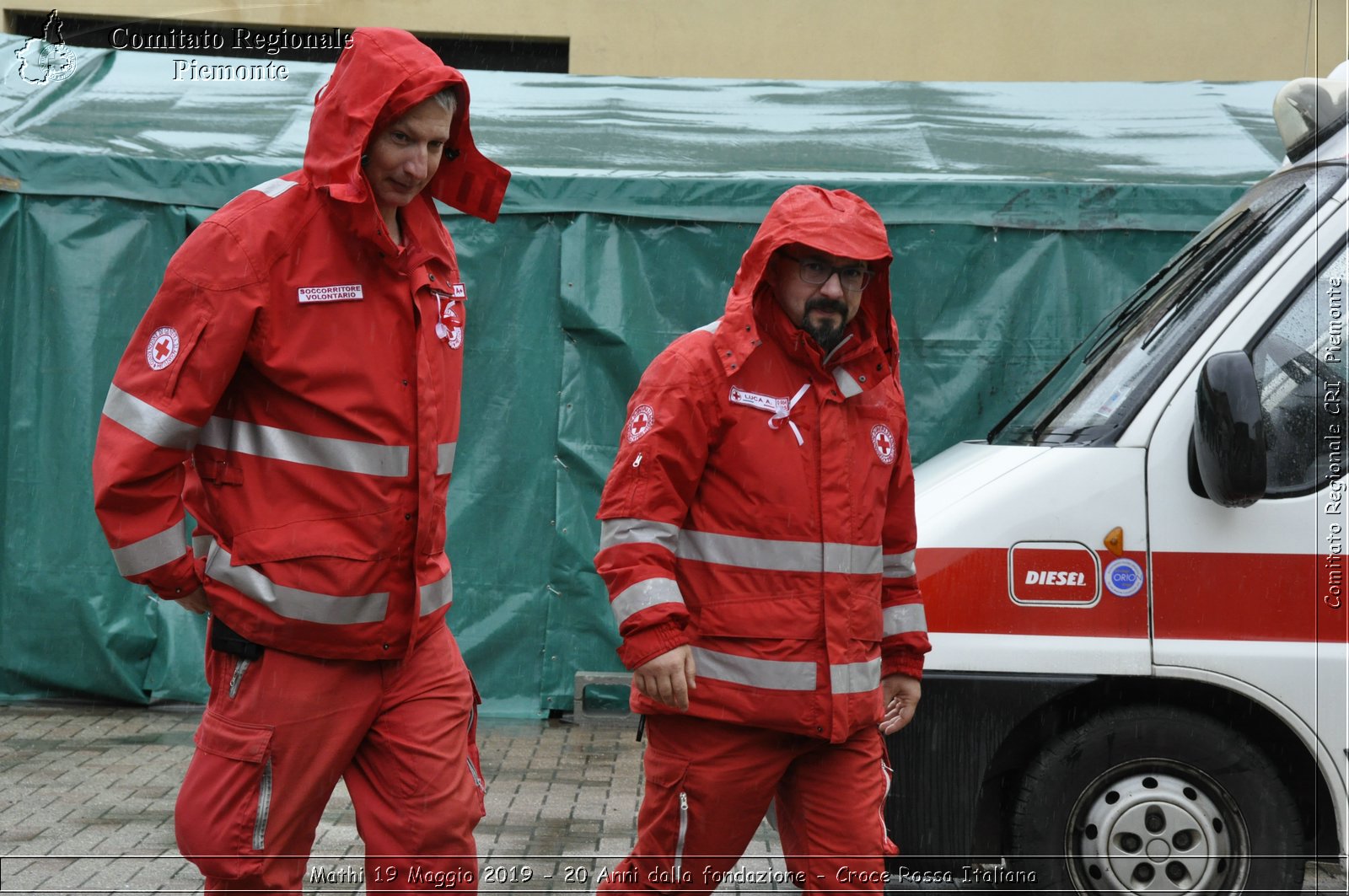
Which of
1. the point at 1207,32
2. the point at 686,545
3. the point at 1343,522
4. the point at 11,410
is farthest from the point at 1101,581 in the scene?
the point at 1207,32

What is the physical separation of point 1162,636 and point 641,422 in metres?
1.80

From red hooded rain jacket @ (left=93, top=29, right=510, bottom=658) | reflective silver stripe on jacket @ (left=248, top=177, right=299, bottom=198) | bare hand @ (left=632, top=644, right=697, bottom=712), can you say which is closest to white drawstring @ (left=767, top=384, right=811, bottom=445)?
bare hand @ (left=632, top=644, right=697, bottom=712)

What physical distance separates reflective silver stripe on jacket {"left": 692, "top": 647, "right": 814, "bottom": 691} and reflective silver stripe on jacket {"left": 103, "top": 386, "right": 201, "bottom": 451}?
4.17ft

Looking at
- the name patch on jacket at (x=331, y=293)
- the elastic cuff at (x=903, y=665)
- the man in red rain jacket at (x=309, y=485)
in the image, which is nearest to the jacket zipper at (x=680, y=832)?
the man in red rain jacket at (x=309, y=485)

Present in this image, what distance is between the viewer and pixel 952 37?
11.7 m

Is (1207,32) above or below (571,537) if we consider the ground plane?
above

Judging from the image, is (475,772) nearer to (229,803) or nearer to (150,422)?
(229,803)

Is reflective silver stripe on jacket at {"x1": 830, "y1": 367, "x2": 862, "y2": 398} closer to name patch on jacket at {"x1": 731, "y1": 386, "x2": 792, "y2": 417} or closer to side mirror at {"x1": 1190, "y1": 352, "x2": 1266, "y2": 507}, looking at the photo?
name patch on jacket at {"x1": 731, "y1": 386, "x2": 792, "y2": 417}

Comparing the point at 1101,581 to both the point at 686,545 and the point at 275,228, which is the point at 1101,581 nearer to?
the point at 686,545

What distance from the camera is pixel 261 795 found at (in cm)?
301

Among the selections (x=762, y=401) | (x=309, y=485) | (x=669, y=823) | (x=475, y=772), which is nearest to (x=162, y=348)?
(x=309, y=485)

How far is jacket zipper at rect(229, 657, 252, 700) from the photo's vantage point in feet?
10.0

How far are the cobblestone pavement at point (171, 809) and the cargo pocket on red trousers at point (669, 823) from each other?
1.54 m

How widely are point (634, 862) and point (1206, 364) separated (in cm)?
202
